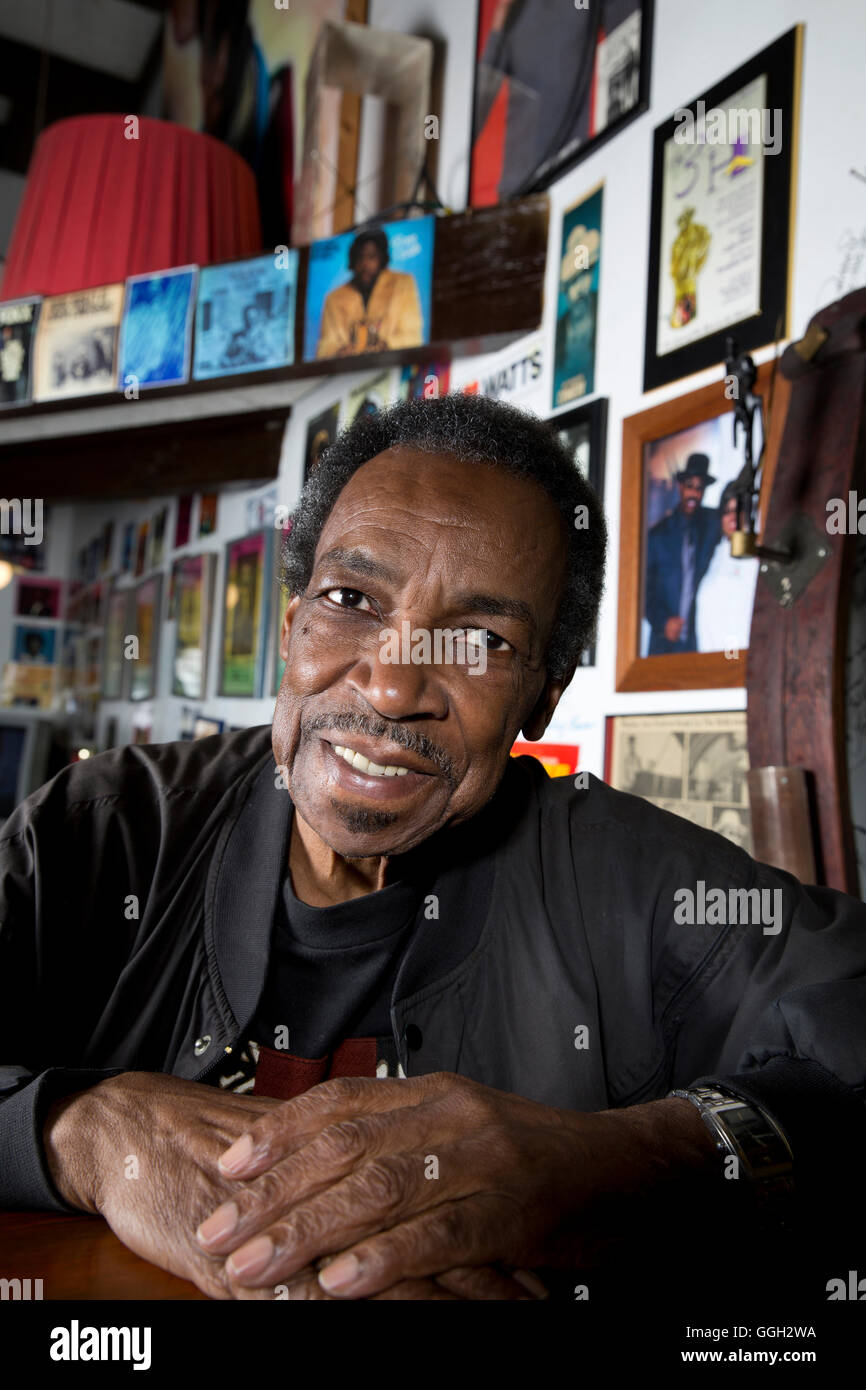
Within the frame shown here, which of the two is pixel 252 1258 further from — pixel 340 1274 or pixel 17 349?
pixel 17 349

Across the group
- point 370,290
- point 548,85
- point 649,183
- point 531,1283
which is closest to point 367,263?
point 370,290

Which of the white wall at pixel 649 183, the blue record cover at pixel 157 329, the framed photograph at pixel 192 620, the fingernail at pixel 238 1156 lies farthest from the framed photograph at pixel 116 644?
the fingernail at pixel 238 1156

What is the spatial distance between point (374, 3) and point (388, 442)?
8.51ft

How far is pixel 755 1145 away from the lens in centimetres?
78

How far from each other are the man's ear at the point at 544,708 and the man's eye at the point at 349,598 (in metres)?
0.25

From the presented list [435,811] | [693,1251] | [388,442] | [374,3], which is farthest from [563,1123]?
[374,3]

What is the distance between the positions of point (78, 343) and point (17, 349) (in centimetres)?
24

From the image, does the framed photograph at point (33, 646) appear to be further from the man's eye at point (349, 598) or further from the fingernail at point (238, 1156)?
the fingernail at point (238, 1156)

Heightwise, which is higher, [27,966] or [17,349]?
[17,349]

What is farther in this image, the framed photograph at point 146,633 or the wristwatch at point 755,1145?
the framed photograph at point 146,633

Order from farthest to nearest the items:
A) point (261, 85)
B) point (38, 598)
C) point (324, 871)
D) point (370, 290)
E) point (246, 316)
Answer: point (38, 598)
point (261, 85)
point (246, 316)
point (370, 290)
point (324, 871)

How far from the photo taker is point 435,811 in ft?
3.37

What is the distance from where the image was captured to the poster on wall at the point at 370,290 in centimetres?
230
